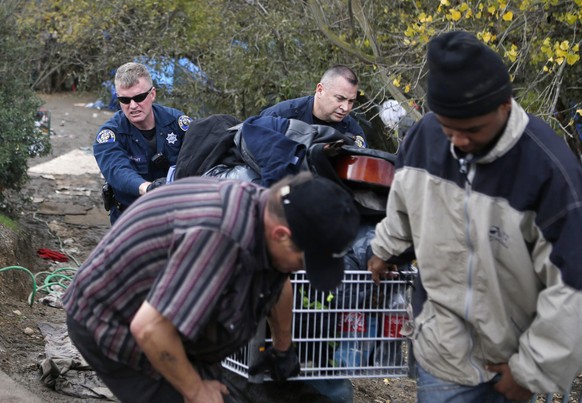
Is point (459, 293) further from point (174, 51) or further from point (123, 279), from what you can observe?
point (174, 51)

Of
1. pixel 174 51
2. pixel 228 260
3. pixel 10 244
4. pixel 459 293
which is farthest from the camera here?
pixel 174 51

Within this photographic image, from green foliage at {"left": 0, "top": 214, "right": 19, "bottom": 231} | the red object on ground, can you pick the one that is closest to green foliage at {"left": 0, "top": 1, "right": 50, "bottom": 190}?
green foliage at {"left": 0, "top": 214, "right": 19, "bottom": 231}

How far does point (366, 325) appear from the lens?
3.64 m

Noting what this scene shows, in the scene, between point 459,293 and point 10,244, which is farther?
point 10,244

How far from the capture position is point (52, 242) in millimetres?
8578

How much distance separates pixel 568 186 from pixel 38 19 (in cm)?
1480

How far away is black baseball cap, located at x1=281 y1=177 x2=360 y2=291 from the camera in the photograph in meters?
2.51

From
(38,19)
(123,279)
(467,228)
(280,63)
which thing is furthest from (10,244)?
(38,19)

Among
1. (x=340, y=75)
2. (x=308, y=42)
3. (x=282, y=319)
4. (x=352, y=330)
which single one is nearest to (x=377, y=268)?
(x=352, y=330)

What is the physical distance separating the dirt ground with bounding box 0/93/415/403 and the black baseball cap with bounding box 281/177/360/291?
1.70 metres

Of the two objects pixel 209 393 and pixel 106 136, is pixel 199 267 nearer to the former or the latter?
pixel 209 393

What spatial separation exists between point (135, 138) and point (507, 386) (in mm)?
3422

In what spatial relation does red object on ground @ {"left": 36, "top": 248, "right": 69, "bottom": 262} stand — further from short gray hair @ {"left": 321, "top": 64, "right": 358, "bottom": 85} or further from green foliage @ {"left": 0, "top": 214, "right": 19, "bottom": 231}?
short gray hair @ {"left": 321, "top": 64, "right": 358, "bottom": 85}

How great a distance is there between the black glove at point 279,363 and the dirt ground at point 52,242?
0.65 metres
